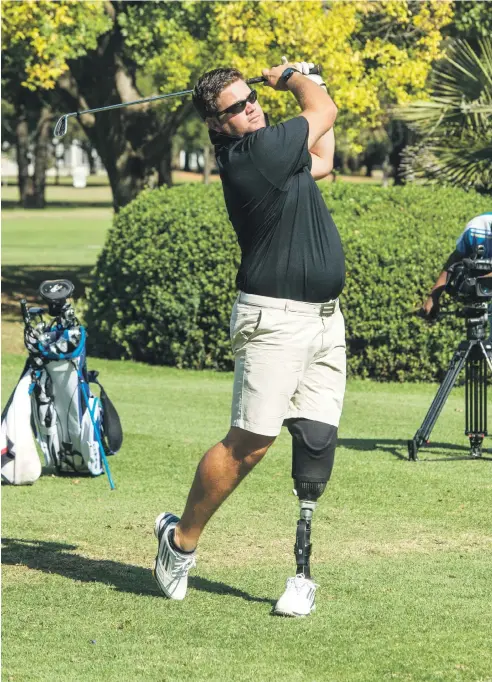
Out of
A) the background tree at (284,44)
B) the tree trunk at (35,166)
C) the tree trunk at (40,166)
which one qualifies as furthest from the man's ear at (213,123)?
the tree trunk at (40,166)

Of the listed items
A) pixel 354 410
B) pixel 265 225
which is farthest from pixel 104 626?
pixel 354 410

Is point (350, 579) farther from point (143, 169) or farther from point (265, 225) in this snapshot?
point (143, 169)

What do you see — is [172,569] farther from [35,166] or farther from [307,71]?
[35,166]

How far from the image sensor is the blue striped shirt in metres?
7.95

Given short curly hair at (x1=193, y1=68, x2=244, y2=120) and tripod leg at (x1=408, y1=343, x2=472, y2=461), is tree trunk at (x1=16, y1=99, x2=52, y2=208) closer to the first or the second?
tripod leg at (x1=408, y1=343, x2=472, y2=461)

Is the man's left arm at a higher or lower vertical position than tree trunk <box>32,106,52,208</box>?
higher

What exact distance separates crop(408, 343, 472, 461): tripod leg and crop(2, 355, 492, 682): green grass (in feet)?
0.43

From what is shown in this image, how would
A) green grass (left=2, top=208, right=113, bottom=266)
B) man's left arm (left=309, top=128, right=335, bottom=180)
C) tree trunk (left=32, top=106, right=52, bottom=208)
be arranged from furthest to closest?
1. tree trunk (left=32, top=106, right=52, bottom=208)
2. green grass (left=2, top=208, right=113, bottom=266)
3. man's left arm (left=309, top=128, right=335, bottom=180)

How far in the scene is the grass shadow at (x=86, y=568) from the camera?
17.3 ft

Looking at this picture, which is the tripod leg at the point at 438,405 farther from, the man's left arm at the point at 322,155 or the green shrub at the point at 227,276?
the green shrub at the point at 227,276

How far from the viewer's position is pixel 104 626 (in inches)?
185

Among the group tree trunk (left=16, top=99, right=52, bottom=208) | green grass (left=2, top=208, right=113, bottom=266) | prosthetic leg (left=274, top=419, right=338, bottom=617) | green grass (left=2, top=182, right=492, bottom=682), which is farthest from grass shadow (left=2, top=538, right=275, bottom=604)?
tree trunk (left=16, top=99, right=52, bottom=208)

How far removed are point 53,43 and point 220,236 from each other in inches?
173

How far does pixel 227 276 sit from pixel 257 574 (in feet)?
24.3
